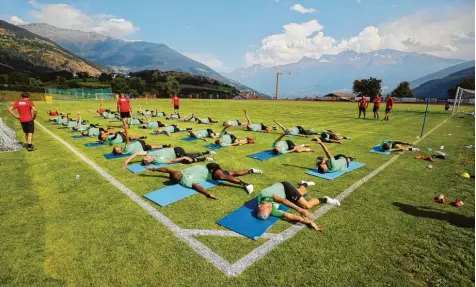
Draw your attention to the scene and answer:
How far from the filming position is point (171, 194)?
691cm

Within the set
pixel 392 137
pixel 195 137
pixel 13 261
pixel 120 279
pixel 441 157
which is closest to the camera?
pixel 120 279

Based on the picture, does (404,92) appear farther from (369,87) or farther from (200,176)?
(200,176)

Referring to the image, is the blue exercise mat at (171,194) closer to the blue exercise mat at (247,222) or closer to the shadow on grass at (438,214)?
the blue exercise mat at (247,222)

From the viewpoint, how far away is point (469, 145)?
13562mm

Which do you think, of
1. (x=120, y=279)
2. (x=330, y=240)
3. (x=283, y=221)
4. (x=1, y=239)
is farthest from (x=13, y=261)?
(x=330, y=240)

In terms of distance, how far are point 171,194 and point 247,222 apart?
8.04 ft

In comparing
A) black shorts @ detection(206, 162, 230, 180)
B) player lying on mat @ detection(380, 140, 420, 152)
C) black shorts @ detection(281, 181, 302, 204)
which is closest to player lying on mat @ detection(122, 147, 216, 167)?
black shorts @ detection(206, 162, 230, 180)

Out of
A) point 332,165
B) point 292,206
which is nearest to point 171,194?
point 292,206

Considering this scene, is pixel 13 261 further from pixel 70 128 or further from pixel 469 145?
pixel 469 145

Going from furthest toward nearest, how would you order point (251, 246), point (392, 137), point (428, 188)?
1. point (392, 137)
2. point (428, 188)
3. point (251, 246)

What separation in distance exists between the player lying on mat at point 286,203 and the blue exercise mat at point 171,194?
2.07m

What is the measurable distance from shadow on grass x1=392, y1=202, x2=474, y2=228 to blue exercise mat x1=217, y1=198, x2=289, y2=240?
2.89 m

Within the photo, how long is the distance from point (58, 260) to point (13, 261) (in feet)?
2.32

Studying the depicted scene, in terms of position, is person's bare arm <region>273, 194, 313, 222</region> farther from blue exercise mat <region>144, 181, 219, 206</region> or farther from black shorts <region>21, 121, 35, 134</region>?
black shorts <region>21, 121, 35, 134</region>
